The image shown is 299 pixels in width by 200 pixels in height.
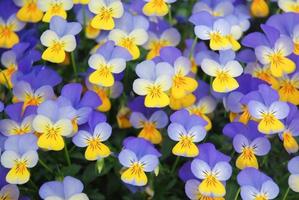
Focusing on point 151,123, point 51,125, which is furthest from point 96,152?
point 151,123

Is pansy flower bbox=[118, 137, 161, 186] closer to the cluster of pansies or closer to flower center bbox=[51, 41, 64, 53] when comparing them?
the cluster of pansies

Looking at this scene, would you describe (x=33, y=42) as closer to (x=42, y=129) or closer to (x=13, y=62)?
(x=13, y=62)

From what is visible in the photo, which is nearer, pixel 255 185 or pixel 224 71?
pixel 255 185

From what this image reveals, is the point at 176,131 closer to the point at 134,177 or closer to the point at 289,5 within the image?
the point at 134,177

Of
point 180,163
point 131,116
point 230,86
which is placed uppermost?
point 230,86

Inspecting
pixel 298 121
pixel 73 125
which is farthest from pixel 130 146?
pixel 298 121

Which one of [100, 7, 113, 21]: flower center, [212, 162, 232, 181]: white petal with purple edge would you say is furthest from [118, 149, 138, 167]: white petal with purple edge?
[100, 7, 113, 21]: flower center
